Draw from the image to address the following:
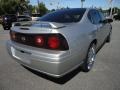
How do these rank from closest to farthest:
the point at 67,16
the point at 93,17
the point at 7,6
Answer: the point at 67,16
the point at 93,17
the point at 7,6

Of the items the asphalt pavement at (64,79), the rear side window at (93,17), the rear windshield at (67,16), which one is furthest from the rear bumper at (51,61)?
the rear side window at (93,17)

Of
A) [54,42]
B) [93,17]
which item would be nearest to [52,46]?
[54,42]

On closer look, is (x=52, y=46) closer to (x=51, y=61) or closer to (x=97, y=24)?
(x=51, y=61)

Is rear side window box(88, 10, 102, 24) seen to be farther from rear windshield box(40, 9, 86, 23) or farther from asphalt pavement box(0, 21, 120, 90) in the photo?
asphalt pavement box(0, 21, 120, 90)

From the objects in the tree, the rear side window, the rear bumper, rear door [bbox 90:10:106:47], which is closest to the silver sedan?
the rear bumper

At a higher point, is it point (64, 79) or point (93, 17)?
point (93, 17)

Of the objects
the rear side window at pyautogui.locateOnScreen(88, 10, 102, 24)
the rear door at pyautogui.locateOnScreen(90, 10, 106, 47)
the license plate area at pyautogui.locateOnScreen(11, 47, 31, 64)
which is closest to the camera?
the license plate area at pyautogui.locateOnScreen(11, 47, 31, 64)

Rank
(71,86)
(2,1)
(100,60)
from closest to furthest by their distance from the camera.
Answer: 1. (71,86)
2. (100,60)
3. (2,1)

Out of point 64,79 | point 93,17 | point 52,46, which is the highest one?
point 93,17

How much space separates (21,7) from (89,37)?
43204 mm

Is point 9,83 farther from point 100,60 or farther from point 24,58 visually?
point 100,60

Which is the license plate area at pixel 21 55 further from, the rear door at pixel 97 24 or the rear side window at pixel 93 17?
the rear door at pixel 97 24

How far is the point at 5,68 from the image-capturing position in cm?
463

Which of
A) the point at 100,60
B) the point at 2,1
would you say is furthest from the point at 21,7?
the point at 100,60
